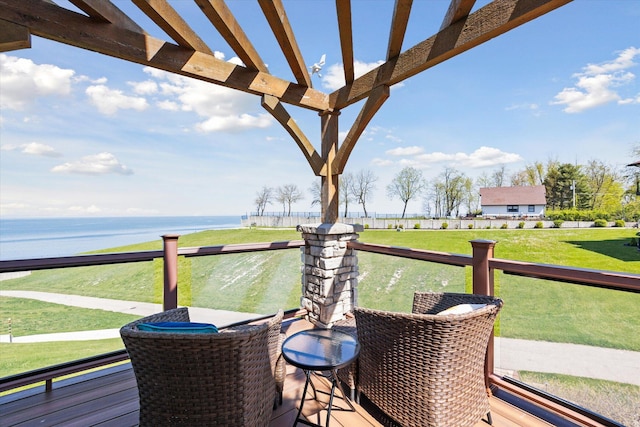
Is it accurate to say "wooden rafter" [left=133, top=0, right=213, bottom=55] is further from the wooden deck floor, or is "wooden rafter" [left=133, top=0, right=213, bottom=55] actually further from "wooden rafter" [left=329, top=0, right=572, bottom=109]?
the wooden deck floor

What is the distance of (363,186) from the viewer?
2381 centimetres

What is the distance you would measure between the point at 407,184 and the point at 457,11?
22512mm

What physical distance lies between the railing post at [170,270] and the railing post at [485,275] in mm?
2868

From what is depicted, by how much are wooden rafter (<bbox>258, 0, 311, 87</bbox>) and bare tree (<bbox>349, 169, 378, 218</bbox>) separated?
20.0 m

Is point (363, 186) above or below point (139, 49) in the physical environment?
above

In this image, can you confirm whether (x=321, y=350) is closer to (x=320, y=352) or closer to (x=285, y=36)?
(x=320, y=352)

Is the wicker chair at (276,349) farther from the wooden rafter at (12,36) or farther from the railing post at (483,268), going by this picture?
the wooden rafter at (12,36)

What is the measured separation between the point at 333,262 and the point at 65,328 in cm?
270

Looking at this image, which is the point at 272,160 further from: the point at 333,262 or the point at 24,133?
the point at 333,262

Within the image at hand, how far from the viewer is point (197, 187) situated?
25.0 meters

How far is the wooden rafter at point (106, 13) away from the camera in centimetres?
229

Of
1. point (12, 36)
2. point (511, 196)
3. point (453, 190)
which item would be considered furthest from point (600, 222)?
point (12, 36)

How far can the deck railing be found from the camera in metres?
1.86

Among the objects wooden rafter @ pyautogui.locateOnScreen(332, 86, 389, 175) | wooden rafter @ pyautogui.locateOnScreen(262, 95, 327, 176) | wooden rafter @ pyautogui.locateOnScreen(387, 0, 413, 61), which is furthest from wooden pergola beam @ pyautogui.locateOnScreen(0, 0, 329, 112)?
wooden rafter @ pyautogui.locateOnScreen(387, 0, 413, 61)
